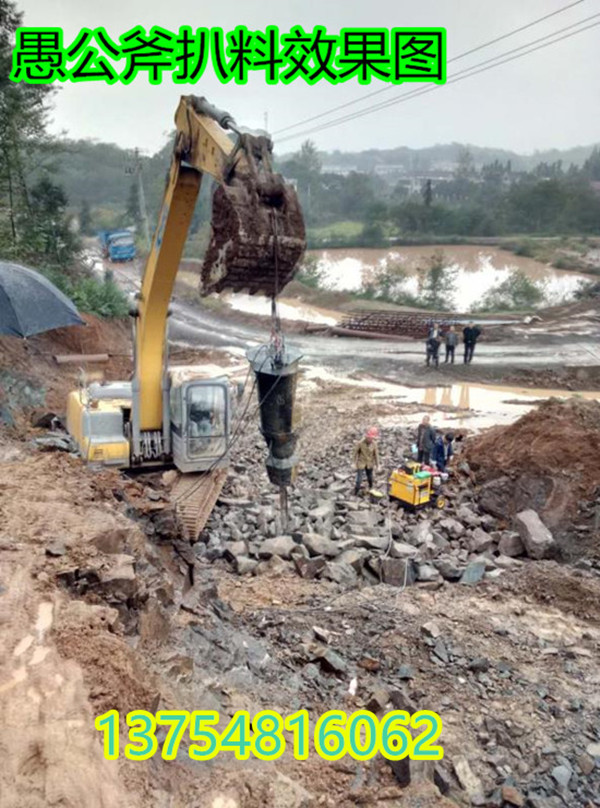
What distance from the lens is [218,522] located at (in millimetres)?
9414

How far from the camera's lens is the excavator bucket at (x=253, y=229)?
17.4 feet

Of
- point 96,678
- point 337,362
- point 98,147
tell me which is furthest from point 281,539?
point 98,147

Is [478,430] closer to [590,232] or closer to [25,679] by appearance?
[25,679]

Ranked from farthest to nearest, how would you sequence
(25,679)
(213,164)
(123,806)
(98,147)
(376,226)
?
(98,147) → (376,226) → (213,164) → (25,679) → (123,806)

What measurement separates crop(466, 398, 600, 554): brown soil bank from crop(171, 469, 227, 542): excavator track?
4592mm

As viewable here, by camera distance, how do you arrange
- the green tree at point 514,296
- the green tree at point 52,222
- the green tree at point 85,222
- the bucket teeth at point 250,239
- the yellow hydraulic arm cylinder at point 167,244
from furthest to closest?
the green tree at point 85,222, the green tree at point 514,296, the green tree at point 52,222, the yellow hydraulic arm cylinder at point 167,244, the bucket teeth at point 250,239

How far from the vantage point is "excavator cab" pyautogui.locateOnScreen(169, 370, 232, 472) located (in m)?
8.02

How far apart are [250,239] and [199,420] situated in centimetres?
333

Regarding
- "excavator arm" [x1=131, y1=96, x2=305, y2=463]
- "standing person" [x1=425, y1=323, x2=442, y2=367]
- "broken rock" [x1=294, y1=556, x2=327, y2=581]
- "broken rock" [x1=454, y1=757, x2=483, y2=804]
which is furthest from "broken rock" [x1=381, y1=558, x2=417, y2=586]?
"standing person" [x1=425, y1=323, x2=442, y2=367]

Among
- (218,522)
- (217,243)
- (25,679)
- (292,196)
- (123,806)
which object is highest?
(292,196)

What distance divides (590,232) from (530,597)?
44457mm

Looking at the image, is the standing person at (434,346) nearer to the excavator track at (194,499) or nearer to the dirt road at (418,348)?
the dirt road at (418,348)

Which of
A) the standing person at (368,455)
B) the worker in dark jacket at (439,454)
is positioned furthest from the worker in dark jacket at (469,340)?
the standing person at (368,455)

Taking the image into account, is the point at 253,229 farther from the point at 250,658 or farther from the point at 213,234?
the point at 250,658
